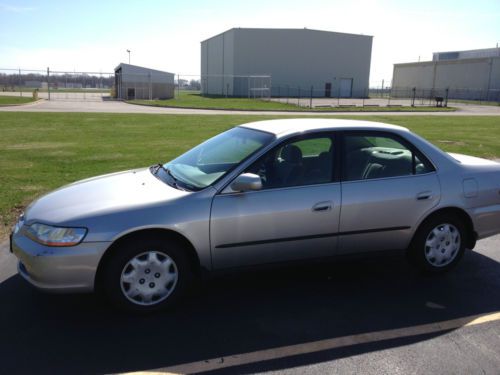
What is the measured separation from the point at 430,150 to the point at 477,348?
A: 197cm

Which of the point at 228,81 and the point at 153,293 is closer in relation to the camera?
the point at 153,293

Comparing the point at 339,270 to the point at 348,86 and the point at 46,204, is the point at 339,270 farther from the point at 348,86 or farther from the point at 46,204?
the point at 348,86

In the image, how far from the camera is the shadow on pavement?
10.5 ft

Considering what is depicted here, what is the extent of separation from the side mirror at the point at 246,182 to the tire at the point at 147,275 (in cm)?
66

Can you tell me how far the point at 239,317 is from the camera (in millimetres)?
3777

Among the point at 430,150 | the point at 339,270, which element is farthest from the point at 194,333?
the point at 430,150

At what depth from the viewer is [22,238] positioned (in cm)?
373

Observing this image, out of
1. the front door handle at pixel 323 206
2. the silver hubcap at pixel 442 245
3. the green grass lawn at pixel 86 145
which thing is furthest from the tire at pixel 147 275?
the green grass lawn at pixel 86 145

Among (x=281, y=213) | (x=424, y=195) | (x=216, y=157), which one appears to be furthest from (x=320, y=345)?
(x=216, y=157)

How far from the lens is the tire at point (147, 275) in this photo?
3.61 meters

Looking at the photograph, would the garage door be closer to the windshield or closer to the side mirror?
the windshield

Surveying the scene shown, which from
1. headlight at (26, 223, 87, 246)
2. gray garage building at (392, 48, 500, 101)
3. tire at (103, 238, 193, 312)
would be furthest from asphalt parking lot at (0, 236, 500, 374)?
gray garage building at (392, 48, 500, 101)

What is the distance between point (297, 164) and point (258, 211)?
683 millimetres

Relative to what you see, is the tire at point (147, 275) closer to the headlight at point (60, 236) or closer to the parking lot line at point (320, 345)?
the headlight at point (60, 236)
